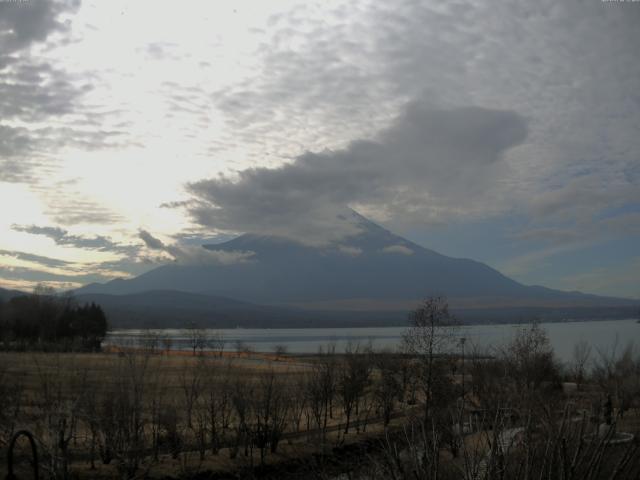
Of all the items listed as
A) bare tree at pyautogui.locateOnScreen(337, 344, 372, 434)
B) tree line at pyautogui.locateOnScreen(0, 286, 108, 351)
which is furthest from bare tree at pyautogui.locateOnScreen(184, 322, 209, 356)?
bare tree at pyautogui.locateOnScreen(337, 344, 372, 434)

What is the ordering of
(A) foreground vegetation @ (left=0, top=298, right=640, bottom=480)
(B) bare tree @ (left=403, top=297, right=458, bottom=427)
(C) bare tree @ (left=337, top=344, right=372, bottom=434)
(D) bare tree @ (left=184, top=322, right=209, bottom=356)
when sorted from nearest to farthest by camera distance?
1. (A) foreground vegetation @ (left=0, top=298, right=640, bottom=480)
2. (B) bare tree @ (left=403, top=297, right=458, bottom=427)
3. (C) bare tree @ (left=337, top=344, right=372, bottom=434)
4. (D) bare tree @ (left=184, top=322, right=209, bottom=356)

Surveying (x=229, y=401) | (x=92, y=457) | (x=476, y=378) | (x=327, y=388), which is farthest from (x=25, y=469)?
(x=476, y=378)

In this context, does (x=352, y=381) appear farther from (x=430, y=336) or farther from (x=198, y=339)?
(x=198, y=339)

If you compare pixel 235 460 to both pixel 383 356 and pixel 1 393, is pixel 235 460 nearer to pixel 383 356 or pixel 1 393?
pixel 1 393

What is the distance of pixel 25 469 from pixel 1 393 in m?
4.72

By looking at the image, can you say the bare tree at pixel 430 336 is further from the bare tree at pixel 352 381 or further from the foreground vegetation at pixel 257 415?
the bare tree at pixel 352 381

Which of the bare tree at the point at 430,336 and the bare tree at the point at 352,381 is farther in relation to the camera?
the bare tree at the point at 352,381

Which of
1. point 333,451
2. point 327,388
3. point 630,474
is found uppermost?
point 630,474

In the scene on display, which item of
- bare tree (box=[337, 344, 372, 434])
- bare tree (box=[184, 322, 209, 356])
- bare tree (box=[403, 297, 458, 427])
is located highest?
bare tree (box=[403, 297, 458, 427])

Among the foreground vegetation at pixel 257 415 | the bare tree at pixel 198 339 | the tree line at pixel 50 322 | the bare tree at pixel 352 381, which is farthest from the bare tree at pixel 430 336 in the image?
the tree line at pixel 50 322

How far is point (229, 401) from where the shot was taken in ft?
103

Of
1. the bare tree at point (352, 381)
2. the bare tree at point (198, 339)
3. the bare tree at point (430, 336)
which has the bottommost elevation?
the bare tree at point (198, 339)

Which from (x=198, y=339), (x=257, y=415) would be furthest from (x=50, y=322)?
(x=257, y=415)

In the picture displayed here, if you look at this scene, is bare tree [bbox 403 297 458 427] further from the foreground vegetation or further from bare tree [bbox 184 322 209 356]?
bare tree [bbox 184 322 209 356]
